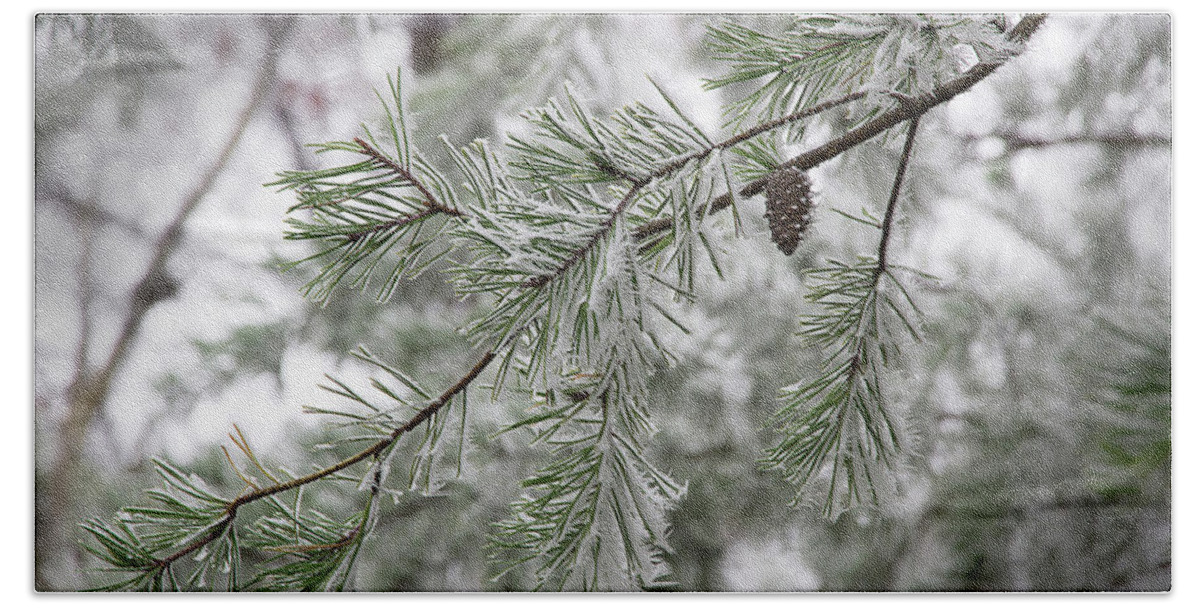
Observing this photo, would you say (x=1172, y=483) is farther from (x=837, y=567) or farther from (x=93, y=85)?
(x=93, y=85)

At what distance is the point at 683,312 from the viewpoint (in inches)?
43.9

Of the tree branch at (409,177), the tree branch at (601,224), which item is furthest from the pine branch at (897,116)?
the tree branch at (409,177)

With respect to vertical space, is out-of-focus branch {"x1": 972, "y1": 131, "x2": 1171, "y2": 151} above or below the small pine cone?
above

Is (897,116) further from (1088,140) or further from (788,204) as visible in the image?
(1088,140)

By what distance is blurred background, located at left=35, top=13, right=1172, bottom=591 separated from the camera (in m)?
1.10

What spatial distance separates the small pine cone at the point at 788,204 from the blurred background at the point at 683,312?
0.50ft

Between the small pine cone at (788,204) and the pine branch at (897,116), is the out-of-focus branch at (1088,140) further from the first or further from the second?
the small pine cone at (788,204)

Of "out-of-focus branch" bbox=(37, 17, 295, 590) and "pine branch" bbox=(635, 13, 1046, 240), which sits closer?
"pine branch" bbox=(635, 13, 1046, 240)

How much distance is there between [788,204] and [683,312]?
232 mm

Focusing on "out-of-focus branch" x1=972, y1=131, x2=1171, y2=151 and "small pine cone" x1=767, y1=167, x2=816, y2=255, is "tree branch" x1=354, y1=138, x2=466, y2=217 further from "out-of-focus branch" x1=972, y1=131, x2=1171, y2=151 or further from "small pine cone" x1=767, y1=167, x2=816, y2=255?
"out-of-focus branch" x1=972, y1=131, x2=1171, y2=151

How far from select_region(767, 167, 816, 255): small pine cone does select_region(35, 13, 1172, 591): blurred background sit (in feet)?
0.50

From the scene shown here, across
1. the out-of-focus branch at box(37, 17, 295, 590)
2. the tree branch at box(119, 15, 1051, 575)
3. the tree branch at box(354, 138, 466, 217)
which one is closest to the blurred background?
the out-of-focus branch at box(37, 17, 295, 590)
